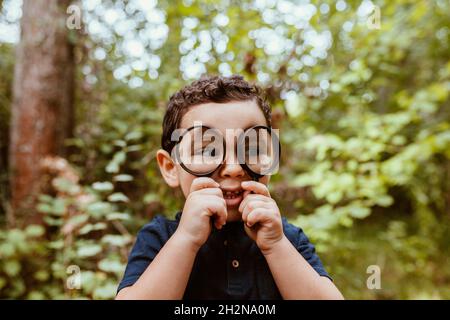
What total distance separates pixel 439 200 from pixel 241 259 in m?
4.12

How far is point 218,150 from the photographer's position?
1133 mm

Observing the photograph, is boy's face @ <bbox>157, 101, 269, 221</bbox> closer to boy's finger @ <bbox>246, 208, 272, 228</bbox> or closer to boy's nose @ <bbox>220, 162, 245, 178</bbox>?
boy's nose @ <bbox>220, 162, 245, 178</bbox>

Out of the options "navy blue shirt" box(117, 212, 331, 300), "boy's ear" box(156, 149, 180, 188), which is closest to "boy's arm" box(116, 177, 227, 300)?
"navy blue shirt" box(117, 212, 331, 300)

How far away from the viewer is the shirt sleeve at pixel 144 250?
1.13m

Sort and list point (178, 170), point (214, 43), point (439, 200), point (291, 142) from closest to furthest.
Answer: point (178, 170)
point (214, 43)
point (291, 142)
point (439, 200)

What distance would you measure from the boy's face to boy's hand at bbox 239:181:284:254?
0.20 feet

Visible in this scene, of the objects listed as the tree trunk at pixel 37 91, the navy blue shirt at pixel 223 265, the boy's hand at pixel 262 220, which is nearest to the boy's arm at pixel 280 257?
the boy's hand at pixel 262 220

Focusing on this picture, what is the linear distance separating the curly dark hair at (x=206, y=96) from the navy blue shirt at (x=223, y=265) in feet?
1.10

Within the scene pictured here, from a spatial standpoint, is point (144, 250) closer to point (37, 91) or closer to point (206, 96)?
point (206, 96)

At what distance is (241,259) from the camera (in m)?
1.20

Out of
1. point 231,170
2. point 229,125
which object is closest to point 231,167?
point 231,170
